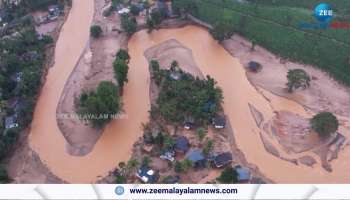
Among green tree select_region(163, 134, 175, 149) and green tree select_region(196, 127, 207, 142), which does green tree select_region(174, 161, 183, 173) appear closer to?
green tree select_region(163, 134, 175, 149)

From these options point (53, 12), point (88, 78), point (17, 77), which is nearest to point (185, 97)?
point (88, 78)

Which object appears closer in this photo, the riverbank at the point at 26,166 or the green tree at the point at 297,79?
the riverbank at the point at 26,166

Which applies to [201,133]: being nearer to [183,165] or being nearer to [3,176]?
[183,165]

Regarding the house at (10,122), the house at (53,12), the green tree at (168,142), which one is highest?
the house at (53,12)

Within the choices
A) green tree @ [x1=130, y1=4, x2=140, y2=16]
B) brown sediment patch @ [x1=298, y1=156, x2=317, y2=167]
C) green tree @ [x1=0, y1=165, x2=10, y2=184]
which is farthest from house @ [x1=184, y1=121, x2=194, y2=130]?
green tree @ [x1=130, y1=4, x2=140, y2=16]

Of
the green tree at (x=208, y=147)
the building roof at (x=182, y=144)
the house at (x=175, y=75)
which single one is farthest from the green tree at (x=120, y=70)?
the green tree at (x=208, y=147)

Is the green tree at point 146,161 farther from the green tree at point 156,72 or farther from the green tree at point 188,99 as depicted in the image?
the green tree at point 156,72
